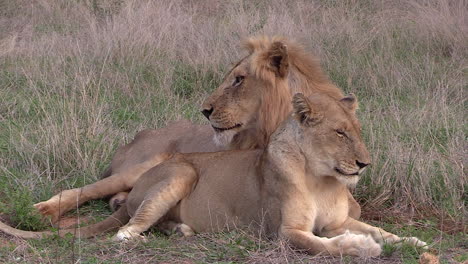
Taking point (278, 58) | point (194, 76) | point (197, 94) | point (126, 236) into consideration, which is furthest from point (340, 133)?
point (194, 76)

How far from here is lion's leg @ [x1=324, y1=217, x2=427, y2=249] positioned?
3.88 m

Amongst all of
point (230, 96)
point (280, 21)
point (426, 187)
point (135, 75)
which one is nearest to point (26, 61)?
point (135, 75)

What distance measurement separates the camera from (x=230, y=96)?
478 cm

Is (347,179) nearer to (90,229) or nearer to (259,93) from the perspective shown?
(259,93)

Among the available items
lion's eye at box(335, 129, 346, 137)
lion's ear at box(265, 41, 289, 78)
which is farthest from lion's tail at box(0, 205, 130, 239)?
lion's eye at box(335, 129, 346, 137)

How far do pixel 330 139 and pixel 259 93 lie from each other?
971 millimetres

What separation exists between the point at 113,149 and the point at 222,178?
5.88 ft

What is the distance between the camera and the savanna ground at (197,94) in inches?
165

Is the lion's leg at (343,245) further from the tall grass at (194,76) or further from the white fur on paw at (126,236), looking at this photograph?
the tall grass at (194,76)

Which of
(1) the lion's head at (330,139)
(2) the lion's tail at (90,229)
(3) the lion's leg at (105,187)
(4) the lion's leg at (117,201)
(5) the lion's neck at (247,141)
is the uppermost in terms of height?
(1) the lion's head at (330,139)

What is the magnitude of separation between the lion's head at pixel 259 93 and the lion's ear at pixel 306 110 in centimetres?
79

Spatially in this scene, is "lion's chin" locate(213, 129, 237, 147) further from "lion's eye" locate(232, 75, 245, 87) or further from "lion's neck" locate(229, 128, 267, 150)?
"lion's eye" locate(232, 75, 245, 87)

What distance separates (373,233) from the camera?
157 inches

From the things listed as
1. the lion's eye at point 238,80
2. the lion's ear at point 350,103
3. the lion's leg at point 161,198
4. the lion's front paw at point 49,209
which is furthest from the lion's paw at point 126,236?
the lion's ear at point 350,103
